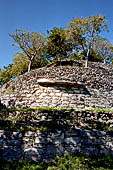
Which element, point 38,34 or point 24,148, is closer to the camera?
point 24,148

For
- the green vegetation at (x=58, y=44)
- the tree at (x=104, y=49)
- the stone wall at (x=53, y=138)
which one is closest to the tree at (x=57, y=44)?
the green vegetation at (x=58, y=44)

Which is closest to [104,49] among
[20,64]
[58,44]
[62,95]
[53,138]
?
[58,44]

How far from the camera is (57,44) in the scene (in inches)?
766

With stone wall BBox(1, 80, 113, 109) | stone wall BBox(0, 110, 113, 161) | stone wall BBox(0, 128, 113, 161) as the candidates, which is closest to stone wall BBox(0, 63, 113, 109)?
stone wall BBox(1, 80, 113, 109)

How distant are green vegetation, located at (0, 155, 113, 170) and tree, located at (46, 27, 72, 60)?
15231 millimetres

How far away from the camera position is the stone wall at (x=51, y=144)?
408 cm

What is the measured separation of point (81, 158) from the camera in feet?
13.5

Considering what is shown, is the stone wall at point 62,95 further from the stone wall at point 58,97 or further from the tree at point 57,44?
the tree at point 57,44

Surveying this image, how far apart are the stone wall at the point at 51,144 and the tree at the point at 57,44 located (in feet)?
48.1

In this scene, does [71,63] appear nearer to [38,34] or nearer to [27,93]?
[38,34]

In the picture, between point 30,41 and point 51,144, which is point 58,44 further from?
point 51,144

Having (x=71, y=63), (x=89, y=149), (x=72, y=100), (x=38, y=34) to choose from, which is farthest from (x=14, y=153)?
(x=38, y=34)

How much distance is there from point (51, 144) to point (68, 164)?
0.70m

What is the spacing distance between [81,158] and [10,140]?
2.06 metres
